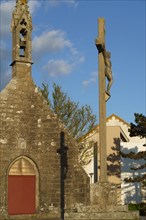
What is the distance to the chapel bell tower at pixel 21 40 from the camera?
23.0 meters

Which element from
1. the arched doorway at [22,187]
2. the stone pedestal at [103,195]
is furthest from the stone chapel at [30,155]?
the stone pedestal at [103,195]

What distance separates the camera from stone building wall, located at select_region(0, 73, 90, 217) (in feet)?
69.8

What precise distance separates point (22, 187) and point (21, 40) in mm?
8475

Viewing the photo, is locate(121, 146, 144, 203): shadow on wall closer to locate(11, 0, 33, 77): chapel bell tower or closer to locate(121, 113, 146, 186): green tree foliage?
locate(121, 113, 146, 186): green tree foliage

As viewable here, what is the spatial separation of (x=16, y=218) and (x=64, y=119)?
1393 centimetres

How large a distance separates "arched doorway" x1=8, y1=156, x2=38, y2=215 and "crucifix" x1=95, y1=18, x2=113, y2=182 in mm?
9326

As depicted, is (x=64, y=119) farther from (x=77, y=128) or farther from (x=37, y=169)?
(x=37, y=169)

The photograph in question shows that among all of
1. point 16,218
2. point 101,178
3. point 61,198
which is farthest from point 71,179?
point 101,178

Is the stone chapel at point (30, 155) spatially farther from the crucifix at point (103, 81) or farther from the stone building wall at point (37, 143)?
the crucifix at point (103, 81)

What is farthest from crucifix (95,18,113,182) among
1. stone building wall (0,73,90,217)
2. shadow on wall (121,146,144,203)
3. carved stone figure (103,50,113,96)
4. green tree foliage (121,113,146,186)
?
shadow on wall (121,146,144,203)

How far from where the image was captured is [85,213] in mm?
Answer: 11648

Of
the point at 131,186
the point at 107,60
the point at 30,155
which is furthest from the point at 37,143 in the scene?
the point at 131,186

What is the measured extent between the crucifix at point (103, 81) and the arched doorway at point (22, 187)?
9.33 m

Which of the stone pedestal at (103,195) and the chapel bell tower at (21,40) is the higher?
the chapel bell tower at (21,40)
